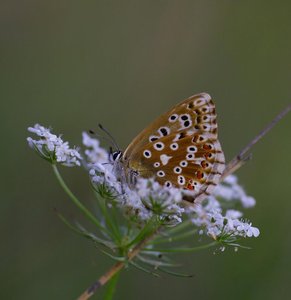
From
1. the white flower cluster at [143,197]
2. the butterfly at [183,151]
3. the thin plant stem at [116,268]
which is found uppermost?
the butterfly at [183,151]

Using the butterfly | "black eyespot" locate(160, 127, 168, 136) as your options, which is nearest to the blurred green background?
the butterfly

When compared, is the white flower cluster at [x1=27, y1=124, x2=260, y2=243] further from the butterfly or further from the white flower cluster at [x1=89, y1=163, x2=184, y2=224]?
the butterfly

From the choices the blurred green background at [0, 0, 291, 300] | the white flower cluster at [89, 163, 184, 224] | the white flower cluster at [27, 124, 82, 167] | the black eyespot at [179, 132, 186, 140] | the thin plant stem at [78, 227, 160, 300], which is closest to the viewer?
the thin plant stem at [78, 227, 160, 300]

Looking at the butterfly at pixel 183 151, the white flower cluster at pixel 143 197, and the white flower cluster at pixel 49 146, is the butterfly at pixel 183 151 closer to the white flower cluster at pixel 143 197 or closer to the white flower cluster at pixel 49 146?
the white flower cluster at pixel 143 197

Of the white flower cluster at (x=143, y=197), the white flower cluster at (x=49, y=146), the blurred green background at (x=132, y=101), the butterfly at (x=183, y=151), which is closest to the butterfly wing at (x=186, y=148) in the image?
the butterfly at (x=183, y=151)

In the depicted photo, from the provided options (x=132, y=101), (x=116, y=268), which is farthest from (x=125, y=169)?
(x=132, y=101)

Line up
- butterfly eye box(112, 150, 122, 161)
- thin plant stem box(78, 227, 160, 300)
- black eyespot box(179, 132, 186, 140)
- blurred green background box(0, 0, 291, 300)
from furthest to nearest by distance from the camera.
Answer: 1. blurred green background box(0, 0, 291, 300)
2. butterfly eye box(112, 150, 122, 161)
3. black eyespot box(179, 132, 186, 140)
4. thin plant stem box(78, 227, 160, 300)

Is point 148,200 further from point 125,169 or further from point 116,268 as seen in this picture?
point 125,169
